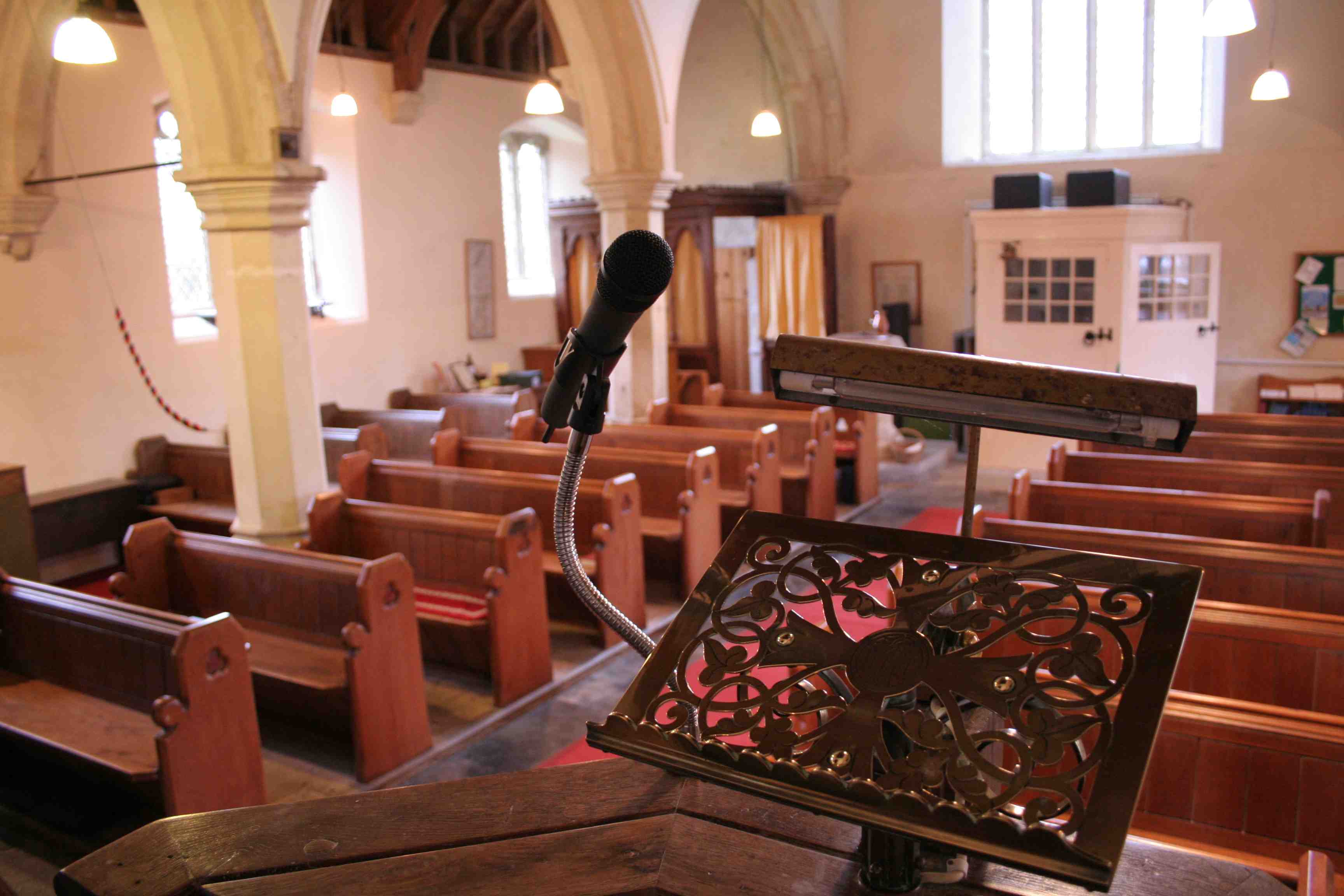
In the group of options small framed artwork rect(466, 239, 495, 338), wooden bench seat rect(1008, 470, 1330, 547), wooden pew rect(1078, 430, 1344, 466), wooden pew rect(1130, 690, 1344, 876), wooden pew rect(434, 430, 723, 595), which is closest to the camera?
wooden pew rect(1130, 690, 1344, 876)

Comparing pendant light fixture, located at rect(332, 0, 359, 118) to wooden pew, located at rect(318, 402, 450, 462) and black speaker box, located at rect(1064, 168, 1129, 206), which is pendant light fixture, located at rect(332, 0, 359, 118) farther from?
black speaker box, located at rect(1064, 168, 1129, 206)

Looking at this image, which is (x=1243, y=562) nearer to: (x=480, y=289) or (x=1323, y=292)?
(x=1323, y=292)

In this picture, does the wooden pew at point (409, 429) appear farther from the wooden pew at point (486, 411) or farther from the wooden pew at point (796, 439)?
the wooden pew at point (796, 439)

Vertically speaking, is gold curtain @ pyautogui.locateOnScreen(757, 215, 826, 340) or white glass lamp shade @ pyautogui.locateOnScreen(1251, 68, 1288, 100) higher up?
white glass lamp shade @ pyautogui.locateOnScreen(1251, 68, 1288, 100)

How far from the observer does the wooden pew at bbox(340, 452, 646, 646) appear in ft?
16.2

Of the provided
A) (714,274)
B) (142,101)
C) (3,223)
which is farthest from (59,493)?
Result: (714,274)

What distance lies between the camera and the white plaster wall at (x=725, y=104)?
11.6 meters

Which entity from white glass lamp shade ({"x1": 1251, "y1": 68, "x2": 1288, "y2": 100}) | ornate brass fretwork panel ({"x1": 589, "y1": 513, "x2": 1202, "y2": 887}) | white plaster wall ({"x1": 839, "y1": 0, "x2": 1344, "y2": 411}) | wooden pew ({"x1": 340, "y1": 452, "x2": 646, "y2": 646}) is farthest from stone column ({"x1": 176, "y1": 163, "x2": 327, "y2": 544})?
white plaster wall ({"x1": 839, "y1": 0, "x2": 1344, "y2": 411})

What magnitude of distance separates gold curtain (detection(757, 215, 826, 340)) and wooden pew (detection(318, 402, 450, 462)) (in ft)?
13.8

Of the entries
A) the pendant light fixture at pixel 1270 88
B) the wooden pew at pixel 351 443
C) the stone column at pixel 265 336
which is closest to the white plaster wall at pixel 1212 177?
the pendant light fixture at pixel 1270 88

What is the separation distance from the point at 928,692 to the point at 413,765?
3.33 metres

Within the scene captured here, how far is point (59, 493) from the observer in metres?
6.96

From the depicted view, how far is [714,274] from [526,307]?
2036mm

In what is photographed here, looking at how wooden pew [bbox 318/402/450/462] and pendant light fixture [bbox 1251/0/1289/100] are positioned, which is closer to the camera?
pendant light fixture [bbox 1251/0/1289/100]
